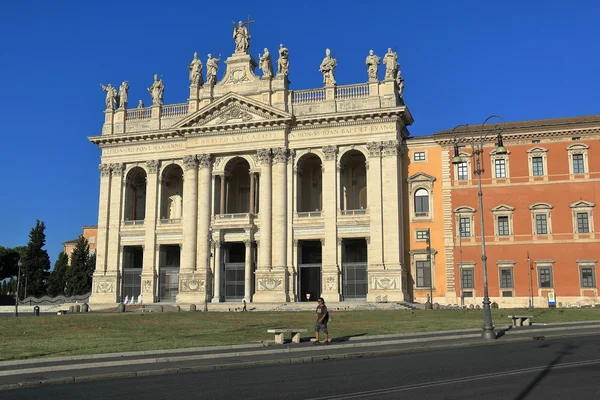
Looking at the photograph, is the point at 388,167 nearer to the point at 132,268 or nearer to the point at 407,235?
the point at 407,235

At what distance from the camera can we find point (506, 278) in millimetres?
51594

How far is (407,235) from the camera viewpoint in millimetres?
54406

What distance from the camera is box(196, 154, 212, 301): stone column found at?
2191 inches

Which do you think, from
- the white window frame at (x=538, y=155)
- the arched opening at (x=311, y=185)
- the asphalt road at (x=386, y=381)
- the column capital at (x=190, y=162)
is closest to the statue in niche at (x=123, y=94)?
the column capital at (x=190, y=162)

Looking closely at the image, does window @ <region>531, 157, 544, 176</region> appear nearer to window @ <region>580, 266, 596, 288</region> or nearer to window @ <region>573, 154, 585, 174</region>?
window @ <region>573, 154, 585, 174</region>

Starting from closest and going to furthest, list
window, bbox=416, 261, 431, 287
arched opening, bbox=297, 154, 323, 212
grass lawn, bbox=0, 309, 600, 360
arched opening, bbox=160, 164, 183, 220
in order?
A: 1. grass lawn, bbox=0, 309, 600, 360
2. window, bbox=416, 261, 431, 287
3. arched opening, bbox=297, 154, 323, 212
4. arched opening, bbox=160, 164, 183, 220

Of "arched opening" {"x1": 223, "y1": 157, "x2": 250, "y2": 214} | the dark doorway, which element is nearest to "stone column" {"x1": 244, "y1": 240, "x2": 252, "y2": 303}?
the dark doorway

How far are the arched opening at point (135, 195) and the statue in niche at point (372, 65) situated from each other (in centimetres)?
2358

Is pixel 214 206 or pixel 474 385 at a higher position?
pixel 214 206

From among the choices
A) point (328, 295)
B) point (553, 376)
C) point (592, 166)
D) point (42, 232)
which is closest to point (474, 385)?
point (553, 376)

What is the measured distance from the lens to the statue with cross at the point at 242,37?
59.6 metres

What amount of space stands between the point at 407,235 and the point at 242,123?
17162mm

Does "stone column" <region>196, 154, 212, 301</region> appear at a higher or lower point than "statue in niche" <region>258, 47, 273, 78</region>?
lower

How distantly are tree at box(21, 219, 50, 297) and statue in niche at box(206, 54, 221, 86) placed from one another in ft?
115
